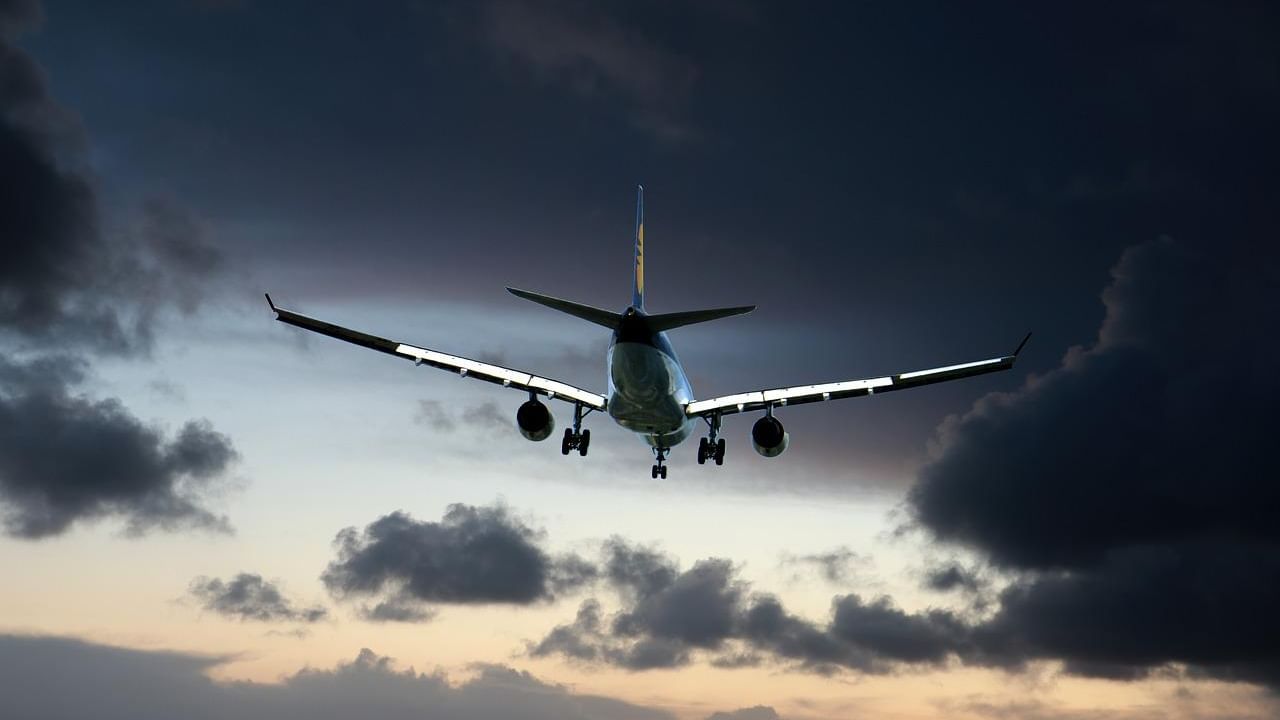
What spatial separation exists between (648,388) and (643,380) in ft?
2.87

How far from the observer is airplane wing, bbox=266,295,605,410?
57094 mm

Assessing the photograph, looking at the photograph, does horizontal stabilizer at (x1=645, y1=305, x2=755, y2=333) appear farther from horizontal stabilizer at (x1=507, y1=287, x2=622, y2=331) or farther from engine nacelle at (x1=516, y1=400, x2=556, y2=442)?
engine nacelle at (x1=516, y1=400, x2=556, y2=442)

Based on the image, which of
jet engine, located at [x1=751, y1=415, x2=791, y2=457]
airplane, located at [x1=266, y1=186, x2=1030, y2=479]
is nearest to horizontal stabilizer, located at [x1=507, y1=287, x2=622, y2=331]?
airplane, located at [x1=266, y1=186, x2=1030, y2=479]

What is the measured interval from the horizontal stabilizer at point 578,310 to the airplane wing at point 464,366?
796 centimetres

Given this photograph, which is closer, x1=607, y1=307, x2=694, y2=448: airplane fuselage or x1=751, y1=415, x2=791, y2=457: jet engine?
x1=607, y1=307, x2=694, y2=448: airplane fuselage

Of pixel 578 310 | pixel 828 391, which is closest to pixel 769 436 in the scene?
pixel 828 391

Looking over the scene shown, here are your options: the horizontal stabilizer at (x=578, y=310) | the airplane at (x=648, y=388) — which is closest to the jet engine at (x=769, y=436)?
the airplane at (x=648, y=388)

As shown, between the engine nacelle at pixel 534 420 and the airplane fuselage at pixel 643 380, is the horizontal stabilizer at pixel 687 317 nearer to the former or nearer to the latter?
the airplane fuselage at pixel 643 380

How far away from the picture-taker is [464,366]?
60.2 m

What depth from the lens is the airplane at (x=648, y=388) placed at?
5322 centimetres

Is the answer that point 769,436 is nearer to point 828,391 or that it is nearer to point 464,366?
point 828,391

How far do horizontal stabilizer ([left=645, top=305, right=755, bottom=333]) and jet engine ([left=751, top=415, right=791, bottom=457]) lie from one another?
36.0 feet

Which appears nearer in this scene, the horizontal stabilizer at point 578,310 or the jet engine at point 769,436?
the horizontal stabilizer at point 578,310

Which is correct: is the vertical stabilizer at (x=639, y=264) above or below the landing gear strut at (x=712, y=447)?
above
